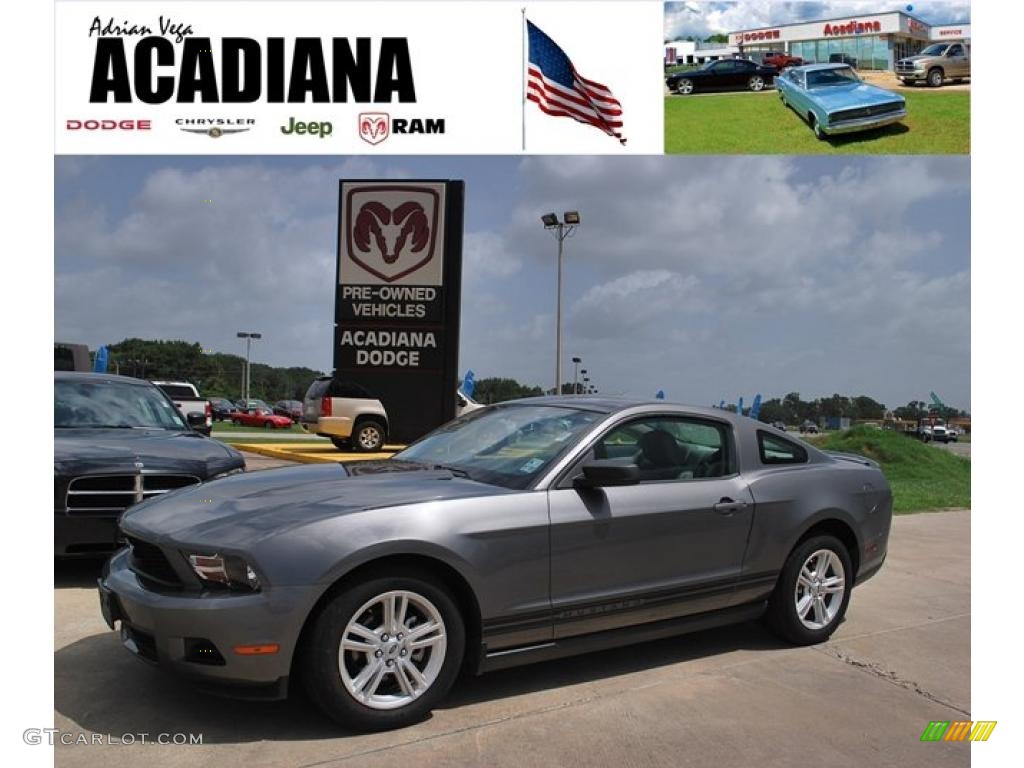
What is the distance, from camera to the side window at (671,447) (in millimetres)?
4566

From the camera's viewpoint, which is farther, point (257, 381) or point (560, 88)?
point (257, 381)

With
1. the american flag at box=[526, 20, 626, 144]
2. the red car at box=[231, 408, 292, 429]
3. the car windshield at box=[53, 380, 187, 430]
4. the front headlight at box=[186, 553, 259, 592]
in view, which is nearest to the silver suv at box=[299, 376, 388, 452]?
the american flag at box=[526, 20, 626, 144]

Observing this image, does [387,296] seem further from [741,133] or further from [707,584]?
[707,584]

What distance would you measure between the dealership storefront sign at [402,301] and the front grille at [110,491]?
12.7 m

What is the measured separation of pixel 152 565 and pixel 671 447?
2.69 m

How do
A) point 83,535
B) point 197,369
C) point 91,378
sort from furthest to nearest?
point 197,369, point 91,378, point 83,535

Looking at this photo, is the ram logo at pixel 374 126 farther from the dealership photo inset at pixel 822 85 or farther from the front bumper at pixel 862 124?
the front bumper at pixel 862 124

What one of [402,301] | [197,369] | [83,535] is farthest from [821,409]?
[197,369]

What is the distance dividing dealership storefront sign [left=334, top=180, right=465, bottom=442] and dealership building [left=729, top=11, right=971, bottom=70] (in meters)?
7.15

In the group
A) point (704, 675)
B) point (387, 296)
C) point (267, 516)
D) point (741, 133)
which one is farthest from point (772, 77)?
point (267, 516)

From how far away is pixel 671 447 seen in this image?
4.80 m

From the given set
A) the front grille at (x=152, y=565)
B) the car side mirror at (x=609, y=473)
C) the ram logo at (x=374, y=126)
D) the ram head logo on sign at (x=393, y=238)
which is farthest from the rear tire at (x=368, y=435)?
the car side mirror at (x=609, y=473)

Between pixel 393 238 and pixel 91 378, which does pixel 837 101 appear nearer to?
pixel 393 238

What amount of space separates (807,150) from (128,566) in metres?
14.2
